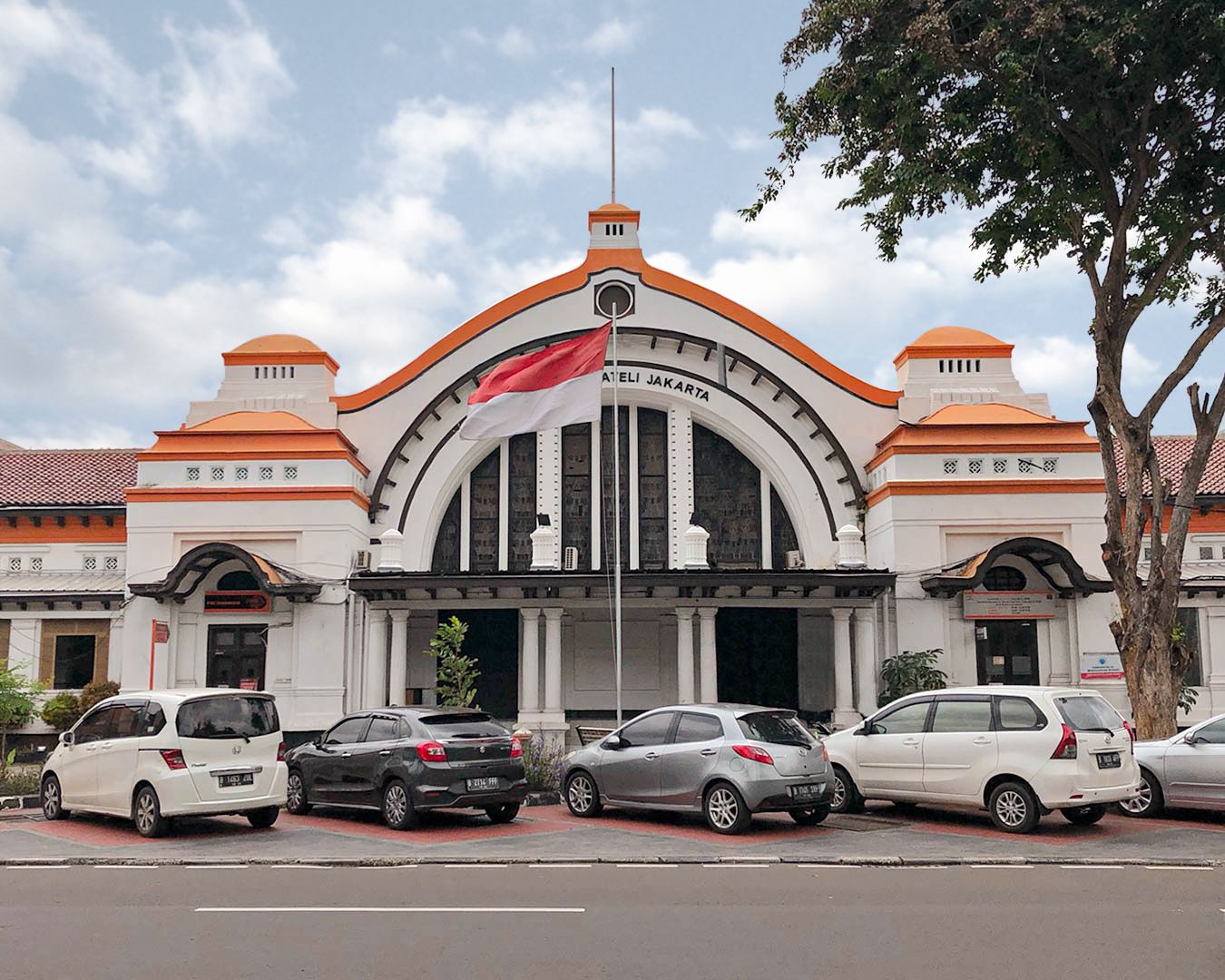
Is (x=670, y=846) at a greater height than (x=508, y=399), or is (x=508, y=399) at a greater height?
(x=508, y=399)

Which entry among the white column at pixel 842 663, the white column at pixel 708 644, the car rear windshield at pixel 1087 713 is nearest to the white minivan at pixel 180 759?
the car rear windshield at pixel 1087 713

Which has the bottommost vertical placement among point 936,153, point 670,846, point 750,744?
point 670,846

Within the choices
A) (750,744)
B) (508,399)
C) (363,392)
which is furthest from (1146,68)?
(363,392)

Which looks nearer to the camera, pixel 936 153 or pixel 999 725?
pixel 999 725

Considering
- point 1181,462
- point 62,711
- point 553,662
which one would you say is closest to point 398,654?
point 553,662

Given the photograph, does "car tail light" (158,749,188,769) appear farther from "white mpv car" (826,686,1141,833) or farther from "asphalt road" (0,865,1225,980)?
"white mpv car" (826,686,1141,833)

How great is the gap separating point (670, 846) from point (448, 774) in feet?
9.80

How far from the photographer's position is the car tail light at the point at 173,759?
14.1m

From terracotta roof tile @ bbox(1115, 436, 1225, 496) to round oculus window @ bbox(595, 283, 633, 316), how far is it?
11.3 meters

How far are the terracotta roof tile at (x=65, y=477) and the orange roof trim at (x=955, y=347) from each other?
60.7 feet

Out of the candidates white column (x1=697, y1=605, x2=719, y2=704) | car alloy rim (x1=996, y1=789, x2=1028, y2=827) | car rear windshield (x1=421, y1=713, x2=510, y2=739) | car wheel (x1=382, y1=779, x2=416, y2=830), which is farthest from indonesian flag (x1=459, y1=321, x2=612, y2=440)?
car alloy rim (x1=996, y1=789, x2=1028, y2=827)

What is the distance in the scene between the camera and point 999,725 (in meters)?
14.2

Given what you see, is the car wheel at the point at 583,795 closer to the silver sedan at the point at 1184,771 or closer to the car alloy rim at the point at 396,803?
the car alloy rim at the point at 396,803

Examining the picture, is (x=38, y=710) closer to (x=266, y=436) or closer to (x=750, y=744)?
(x=266, y=436)
